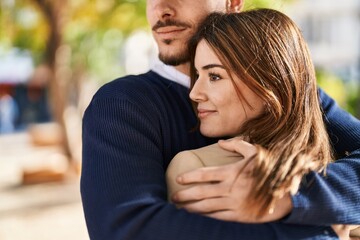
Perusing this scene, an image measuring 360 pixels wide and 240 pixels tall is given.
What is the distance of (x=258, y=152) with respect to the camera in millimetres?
1734

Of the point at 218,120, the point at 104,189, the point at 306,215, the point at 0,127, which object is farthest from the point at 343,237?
the point at 0,127

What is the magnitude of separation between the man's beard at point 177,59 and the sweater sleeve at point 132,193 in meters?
0.46

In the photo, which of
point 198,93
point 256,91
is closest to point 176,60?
point 198,93

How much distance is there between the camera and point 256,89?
1.99m

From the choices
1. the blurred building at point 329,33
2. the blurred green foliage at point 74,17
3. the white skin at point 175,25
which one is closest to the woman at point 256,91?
the white skin at point 175,25

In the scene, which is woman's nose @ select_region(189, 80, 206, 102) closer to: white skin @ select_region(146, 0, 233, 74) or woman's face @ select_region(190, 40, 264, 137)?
woman's face @ select_region(190, 40, 264, 137)

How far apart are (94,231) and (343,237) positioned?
809 millimetres

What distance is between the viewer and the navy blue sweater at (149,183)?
5.40 ft

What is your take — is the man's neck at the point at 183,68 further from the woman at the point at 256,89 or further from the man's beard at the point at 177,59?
the woman at the point at 256,89

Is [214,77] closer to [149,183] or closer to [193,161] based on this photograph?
[193,161]

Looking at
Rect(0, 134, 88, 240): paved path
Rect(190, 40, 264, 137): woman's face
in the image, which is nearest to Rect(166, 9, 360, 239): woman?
Rect(190, 40, 264, 137): woman's face

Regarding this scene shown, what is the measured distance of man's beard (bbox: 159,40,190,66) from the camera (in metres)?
2.36

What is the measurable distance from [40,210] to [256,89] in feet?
25.5

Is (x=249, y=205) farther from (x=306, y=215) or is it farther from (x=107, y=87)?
(x=107, y=87)
